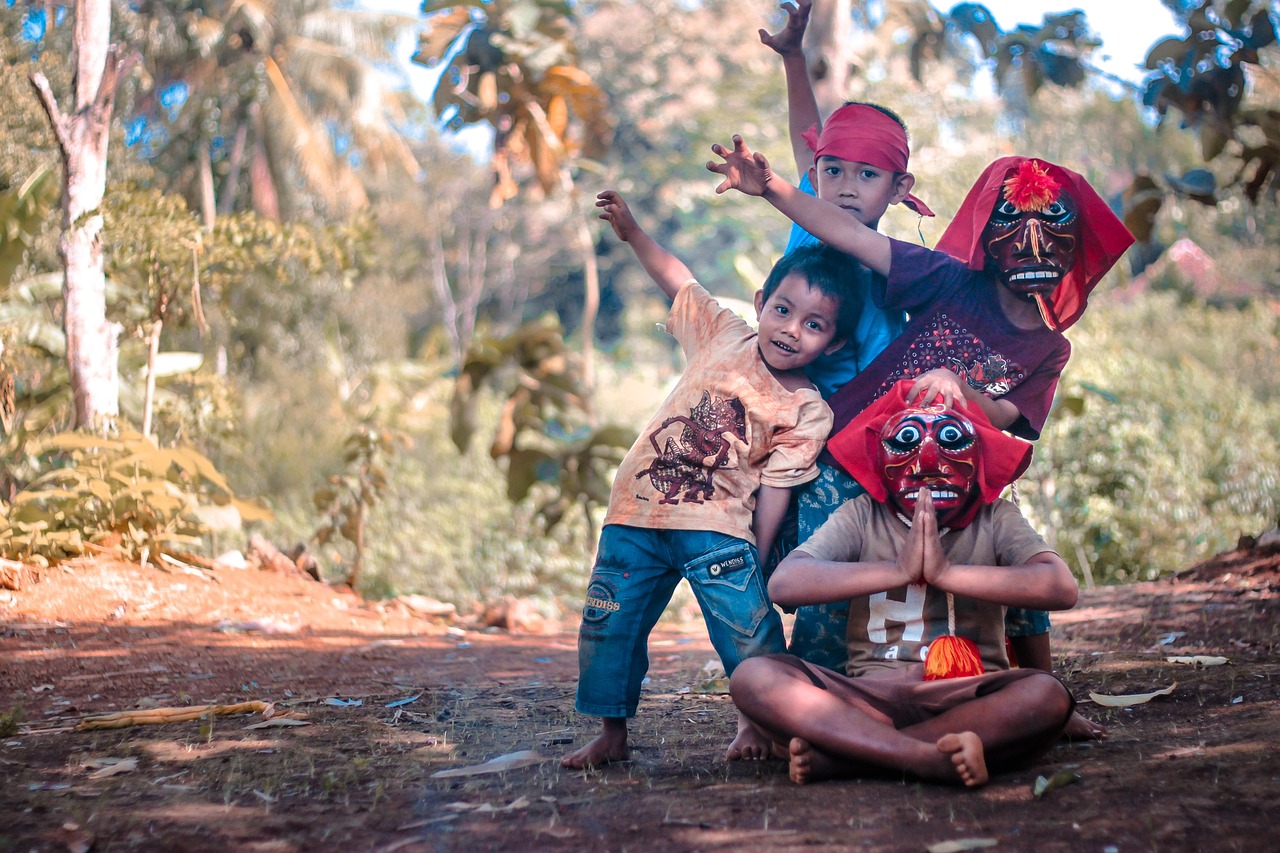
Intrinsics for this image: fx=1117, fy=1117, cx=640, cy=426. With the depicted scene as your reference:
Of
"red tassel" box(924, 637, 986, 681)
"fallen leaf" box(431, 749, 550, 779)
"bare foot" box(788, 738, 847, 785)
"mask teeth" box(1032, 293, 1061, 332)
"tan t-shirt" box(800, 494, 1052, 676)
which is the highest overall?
"mask teeth" box(1032, 293, 1061, 332)

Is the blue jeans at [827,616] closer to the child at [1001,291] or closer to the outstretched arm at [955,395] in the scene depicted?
the child at [1001,291]

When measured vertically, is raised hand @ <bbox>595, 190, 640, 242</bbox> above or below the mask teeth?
above

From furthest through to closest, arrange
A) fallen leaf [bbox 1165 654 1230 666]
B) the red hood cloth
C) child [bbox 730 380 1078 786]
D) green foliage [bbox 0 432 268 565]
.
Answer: green foliage [bbox 0 432 268 565]
fallen leaf [bbox 1165 654 1230 666]
the red hood cloth
child [bbox 730 380 1078 786]

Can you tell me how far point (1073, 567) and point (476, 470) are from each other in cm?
617

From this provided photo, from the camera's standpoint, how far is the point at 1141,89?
6.04 m

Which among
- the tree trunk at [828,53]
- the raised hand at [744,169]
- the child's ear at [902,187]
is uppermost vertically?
the tree trunk at [828,53]

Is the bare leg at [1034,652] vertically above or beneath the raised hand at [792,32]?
beneath

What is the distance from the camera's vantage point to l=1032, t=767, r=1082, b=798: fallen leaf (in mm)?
2357

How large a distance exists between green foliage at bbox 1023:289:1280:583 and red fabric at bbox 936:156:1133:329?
14.1 ft

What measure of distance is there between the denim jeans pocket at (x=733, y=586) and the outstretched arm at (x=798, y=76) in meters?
1.34

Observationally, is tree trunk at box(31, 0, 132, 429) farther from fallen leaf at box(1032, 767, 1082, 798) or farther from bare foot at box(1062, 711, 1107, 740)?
fallen leaf at box(1032, 767, 1082, 798)

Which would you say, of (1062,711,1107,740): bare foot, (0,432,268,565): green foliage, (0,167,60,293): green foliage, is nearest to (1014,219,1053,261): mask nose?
(1062,711,1107,740): bare foot

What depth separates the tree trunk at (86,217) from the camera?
5742 mm

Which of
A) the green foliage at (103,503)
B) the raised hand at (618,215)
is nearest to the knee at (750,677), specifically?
the raised hand at (618,215)
